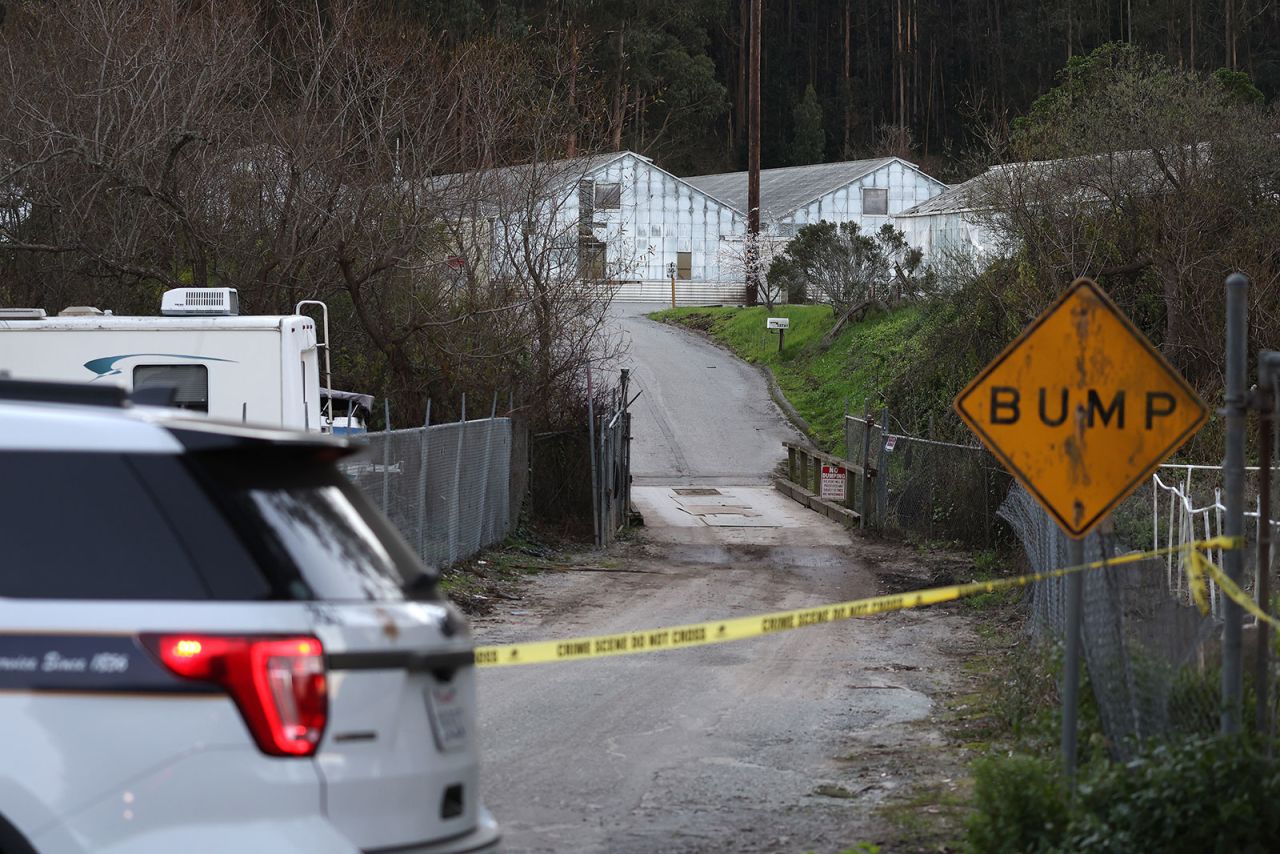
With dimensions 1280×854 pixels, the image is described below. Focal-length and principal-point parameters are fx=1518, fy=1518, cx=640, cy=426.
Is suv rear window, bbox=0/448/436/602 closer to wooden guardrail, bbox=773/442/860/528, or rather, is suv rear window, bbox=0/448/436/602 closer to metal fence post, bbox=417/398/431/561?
metal fence post, bbox=417/398/431/561

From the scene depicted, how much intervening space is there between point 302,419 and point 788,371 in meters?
30.7

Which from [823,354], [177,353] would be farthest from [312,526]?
[823,354]

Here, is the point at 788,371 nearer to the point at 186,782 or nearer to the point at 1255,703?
the point at 1255,703

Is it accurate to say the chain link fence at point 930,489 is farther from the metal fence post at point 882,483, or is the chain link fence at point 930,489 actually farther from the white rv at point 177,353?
the white rv at point 177,353

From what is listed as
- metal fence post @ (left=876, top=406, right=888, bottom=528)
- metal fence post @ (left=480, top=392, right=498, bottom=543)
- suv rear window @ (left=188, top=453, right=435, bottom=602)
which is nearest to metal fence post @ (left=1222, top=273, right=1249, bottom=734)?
suv rear window @ (left=188, top=453, right=435, bottom=602)

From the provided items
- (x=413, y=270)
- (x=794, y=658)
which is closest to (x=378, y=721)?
(x=794, y=658)

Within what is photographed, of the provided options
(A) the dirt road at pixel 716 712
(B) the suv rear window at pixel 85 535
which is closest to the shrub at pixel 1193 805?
(A) the dirt road at pixel 716 712

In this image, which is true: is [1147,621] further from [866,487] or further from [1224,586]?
[866,487]

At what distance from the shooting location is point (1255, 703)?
643 cm

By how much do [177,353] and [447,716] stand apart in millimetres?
11818

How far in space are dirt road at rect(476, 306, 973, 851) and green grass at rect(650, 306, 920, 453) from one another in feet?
48.8

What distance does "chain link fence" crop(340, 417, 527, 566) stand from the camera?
15578 mm

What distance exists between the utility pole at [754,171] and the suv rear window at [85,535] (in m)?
48.1

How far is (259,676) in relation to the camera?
3.75m
